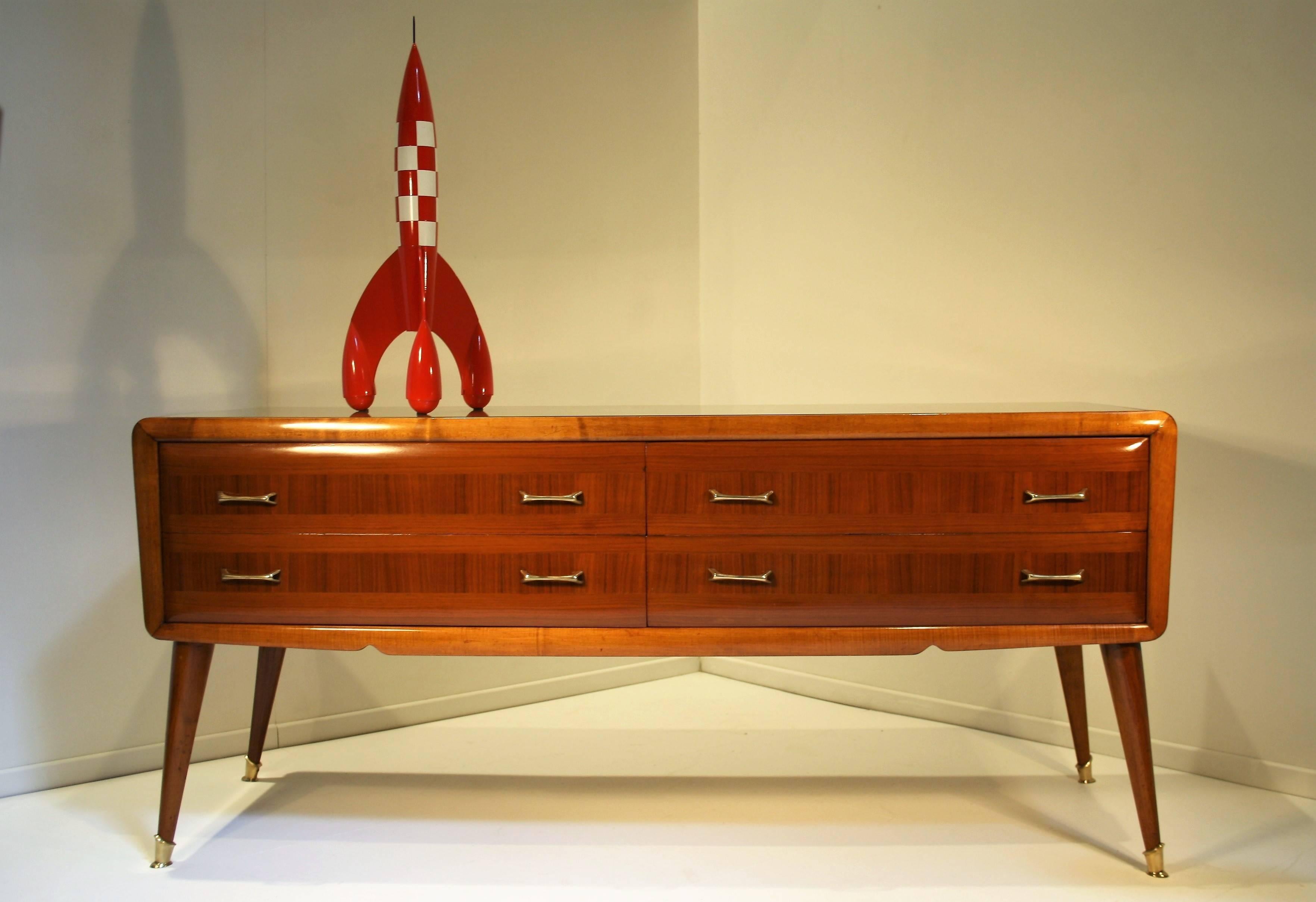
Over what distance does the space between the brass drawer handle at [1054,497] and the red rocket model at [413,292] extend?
1004mm

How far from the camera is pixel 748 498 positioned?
1668 millimetres

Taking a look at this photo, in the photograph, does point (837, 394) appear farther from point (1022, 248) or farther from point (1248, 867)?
point (1248, 867)

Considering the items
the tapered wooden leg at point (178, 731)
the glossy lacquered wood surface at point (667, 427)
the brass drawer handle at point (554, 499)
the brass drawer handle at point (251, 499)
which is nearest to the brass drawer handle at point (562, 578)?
the brass drawer handle at point (554, 499)

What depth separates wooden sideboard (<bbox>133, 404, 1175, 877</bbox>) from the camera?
5.38ft

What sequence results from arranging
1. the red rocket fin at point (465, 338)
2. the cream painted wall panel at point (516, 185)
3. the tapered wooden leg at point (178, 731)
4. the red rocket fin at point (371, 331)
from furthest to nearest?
the cream painted wall panel at point (516, 185) → the red rocket fin at point (465, 338) → the red rocket fin at point (371, 331) → the tapered wooden leg at point (178, 731)

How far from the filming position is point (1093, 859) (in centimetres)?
174

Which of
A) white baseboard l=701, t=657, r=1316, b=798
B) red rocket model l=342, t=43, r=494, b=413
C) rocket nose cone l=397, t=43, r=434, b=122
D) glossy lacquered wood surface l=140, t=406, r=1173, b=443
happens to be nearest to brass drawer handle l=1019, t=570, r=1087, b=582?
glossy lacquered wood surface l=140, t=406, r=1173, b=443

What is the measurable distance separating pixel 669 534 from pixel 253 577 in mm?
713

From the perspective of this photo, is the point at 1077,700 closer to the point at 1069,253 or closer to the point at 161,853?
the point at 1069,253

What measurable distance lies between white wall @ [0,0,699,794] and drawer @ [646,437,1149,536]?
1.05m

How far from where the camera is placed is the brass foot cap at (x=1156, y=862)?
167 cm

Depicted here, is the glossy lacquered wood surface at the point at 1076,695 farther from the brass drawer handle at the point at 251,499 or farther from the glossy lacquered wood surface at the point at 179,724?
the glossy lacquered wood surface at the point at 179,724

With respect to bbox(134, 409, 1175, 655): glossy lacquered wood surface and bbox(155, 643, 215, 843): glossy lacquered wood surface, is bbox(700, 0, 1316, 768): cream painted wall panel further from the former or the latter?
bbox(155, 643, 215, 843): glossy lacquered wood surface

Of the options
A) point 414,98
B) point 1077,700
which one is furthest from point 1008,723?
point 414,98
